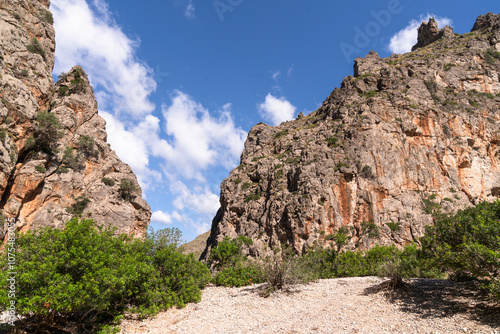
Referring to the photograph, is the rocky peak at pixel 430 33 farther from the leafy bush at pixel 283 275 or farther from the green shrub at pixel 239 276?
the leafy bush at pixel 283 275

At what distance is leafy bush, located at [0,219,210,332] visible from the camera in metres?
8.45

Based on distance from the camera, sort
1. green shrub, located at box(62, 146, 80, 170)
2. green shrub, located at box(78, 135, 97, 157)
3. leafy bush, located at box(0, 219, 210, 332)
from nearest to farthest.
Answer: leafy bush, located at box(0, 219, 210, 332), green shrub, located at box(62, 146, 80, 170), green shrub, located at box(78, 135, 97, 157)

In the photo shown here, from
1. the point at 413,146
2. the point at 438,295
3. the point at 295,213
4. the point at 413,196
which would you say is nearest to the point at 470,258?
the point at 438,295

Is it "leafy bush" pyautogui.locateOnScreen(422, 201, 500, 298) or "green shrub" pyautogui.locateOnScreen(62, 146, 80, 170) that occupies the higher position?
"green shrub" pyautogui.locateOnScreen(62, 146, 80, 170)

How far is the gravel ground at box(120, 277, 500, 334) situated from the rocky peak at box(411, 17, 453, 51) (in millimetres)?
95169

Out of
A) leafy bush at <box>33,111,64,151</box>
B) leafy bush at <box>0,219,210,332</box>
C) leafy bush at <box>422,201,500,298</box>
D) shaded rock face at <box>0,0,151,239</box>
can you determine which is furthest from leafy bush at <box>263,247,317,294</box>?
leafy bush at <box>33,111,64,151</box>

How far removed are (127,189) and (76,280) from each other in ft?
95.6

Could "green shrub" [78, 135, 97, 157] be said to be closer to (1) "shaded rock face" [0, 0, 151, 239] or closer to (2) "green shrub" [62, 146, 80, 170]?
(1) "shaded rock face" [0, 0, 151, 239]

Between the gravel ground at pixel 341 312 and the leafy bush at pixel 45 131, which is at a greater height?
the leafy bush at pixel 45 131

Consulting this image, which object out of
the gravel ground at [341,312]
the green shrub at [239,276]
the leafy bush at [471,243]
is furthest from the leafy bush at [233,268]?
the leafy bush at [471,243]

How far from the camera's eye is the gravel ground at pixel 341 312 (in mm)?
8766

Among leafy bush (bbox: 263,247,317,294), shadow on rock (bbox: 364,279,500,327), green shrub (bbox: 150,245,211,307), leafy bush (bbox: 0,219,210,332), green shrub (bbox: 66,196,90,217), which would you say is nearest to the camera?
leafy bush (bbox: 0,219,210,332)

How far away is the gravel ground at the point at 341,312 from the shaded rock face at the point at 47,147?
1899 centimetres

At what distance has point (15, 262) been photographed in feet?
30.4
